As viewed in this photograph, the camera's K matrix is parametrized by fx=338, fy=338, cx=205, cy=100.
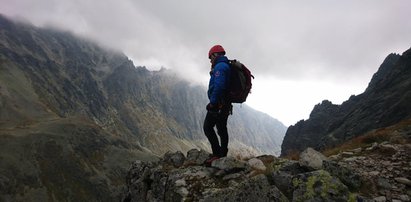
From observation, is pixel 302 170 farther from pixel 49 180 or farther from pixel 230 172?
pixel 49 180

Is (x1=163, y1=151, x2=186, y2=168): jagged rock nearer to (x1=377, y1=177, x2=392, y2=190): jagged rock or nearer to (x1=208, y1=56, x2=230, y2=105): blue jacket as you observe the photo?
(x1=208, y1=56, x2=230, y2=105): blue jacket

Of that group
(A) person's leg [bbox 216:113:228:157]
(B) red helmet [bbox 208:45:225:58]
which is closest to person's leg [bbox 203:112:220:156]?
(A) person's leg [bbox 216:113:228:157]

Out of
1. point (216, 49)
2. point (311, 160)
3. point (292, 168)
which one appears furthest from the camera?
point (216, 49)

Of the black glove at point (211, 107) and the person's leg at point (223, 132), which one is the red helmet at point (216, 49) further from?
the person's leg at point (223, 132)

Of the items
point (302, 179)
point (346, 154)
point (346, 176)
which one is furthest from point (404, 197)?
point (346, 154)

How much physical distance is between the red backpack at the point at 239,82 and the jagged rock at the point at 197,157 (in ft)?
10.3

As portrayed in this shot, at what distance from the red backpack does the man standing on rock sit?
8.8 inches

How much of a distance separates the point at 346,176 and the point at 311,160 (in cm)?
134

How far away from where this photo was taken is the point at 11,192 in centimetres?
16562

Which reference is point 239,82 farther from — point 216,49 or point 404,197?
point 404,197

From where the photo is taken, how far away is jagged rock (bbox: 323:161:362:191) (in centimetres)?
934

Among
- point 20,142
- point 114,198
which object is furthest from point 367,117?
point 20,142

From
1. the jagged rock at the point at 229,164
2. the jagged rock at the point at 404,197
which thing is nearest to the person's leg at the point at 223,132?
the jagged rock at the point at 229,164

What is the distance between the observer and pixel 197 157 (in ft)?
49.5
